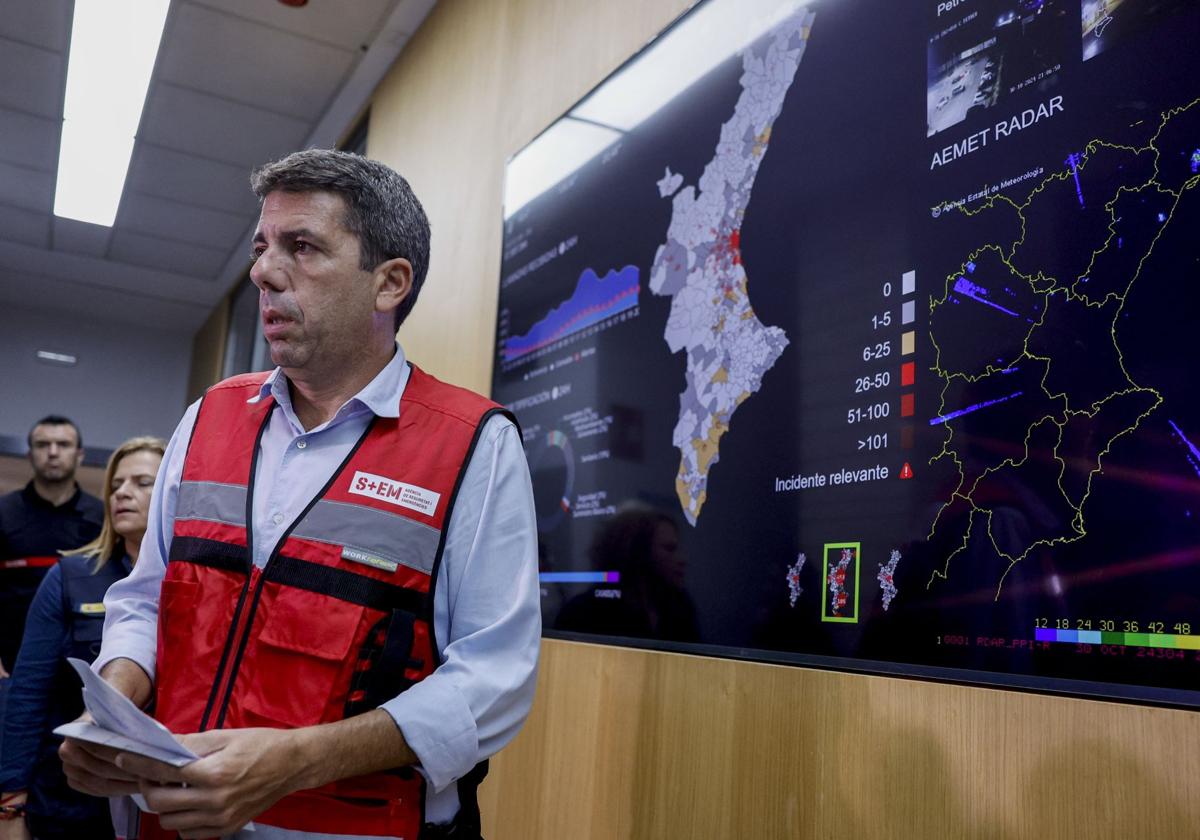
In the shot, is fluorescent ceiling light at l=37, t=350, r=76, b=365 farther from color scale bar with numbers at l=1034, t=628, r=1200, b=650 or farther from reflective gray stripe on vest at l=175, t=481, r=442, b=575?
color scale bar with numbers at l=1034, t=628, r=1200, b=650

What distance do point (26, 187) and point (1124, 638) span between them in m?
6.04

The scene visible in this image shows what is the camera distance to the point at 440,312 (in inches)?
129

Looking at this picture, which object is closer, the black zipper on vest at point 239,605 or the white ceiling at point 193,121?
the black zipper on vest at point 239,605

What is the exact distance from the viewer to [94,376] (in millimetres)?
8273

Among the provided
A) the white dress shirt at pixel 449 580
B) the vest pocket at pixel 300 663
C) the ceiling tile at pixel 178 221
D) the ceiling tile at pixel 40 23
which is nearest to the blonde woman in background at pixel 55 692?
the white dress shirt at pixel 449 580

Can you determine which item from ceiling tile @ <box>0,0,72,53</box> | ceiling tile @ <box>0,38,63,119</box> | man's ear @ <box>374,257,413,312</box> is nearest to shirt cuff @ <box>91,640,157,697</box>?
man's ear @ <box>374,257,413,312</box>

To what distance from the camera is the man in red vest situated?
1.17 meters

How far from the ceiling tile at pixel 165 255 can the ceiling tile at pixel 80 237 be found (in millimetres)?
64

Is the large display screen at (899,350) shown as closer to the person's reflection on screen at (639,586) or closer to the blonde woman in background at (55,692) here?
the person's reflection on screen at (639,586)

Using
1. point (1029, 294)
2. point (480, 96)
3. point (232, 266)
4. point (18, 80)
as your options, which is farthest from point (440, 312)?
point (232, 266)

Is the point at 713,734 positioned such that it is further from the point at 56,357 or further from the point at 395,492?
the point at 56,357

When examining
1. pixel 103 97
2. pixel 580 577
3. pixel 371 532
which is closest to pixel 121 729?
pixel 371 532

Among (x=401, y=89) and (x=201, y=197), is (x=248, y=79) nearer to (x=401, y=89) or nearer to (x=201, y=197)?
(x=401, y=89)

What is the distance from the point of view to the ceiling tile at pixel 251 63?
4070 millimetres
